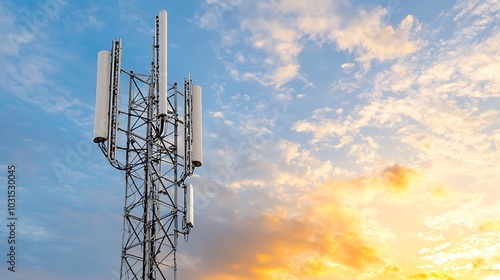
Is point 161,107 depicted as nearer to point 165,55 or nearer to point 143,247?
point 165,55

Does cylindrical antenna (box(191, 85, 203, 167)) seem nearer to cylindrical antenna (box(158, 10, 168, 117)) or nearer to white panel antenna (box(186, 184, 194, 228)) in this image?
white panel antenna (box(186, 184, 194, 228))

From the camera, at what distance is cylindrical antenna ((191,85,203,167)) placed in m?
30.6

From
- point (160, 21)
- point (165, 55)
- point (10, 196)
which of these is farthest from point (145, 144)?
point (10, 196)

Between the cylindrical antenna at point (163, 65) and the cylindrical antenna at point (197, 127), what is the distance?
3.38m

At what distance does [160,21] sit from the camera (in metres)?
29.8

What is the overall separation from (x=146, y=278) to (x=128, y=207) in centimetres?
352

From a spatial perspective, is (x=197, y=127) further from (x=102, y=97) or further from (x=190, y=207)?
(x=102, y=97)

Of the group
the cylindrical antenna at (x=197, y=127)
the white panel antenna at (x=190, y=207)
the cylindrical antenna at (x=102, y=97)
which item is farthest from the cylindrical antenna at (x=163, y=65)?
the white panel antenna at (x=190, y=207)

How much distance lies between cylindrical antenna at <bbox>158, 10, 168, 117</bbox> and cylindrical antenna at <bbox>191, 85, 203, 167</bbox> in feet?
11.1

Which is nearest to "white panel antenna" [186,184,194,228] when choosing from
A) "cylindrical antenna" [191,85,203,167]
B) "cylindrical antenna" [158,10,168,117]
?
"cylindrical antenna" [191,85,203,167]

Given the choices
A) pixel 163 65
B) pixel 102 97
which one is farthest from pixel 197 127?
pixel 102 97

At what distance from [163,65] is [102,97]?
152 inches

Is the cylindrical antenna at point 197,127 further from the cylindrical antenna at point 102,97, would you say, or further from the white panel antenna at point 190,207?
the cylindrical antenna at point 102,97

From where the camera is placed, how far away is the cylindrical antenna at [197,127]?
3059 centimetres
